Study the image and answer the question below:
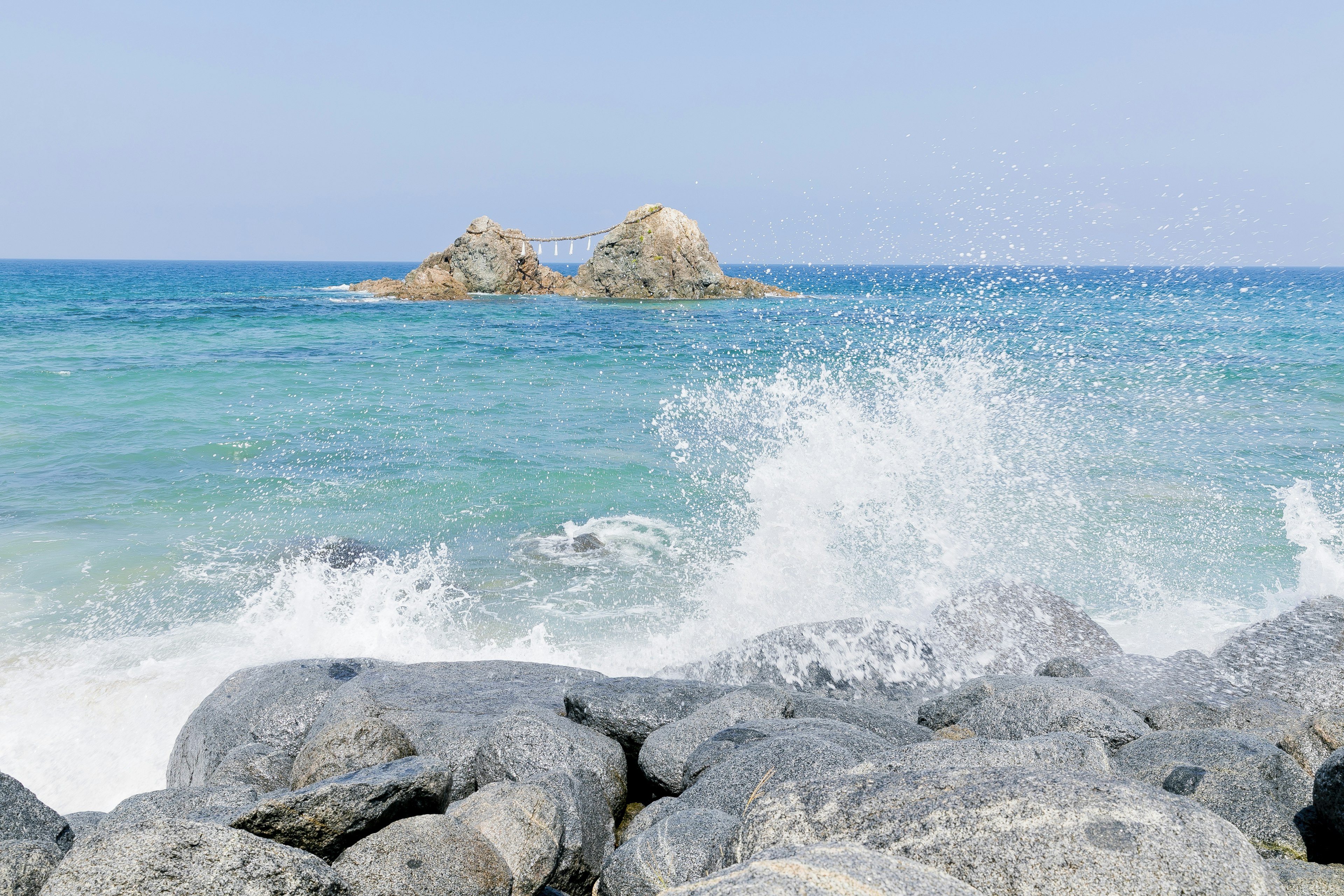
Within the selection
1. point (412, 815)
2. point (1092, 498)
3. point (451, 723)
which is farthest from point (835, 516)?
point (412, 815)

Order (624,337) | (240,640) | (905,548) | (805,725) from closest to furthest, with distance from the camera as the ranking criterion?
(805,725) < (240,640) < (905,548) < (624,337)

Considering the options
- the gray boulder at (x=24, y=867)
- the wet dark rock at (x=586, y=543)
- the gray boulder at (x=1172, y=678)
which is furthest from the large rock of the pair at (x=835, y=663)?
the gray boulder at (x=24, y=867)

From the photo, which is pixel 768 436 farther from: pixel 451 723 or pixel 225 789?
pixel 225 789

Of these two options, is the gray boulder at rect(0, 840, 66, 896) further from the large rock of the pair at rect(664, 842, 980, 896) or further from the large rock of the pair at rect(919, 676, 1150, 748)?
the large rock of the pair at rect(919, 676, 1150, 748)

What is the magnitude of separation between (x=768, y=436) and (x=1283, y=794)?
30.9 feet

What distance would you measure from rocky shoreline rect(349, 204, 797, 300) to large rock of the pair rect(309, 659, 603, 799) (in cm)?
3955

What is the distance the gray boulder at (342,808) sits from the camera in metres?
→ 2.50

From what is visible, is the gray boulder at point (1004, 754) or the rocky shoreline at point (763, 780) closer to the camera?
the rocky shoreline at point (763, 780)

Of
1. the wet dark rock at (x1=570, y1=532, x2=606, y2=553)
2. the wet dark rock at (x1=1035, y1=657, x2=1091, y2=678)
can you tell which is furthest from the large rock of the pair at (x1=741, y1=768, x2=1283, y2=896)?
the wet dark rock at (x1=570, y1=532, x2=606, y2=553)

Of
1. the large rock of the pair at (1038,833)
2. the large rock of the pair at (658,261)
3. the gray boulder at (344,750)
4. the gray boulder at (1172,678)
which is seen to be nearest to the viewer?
the large rock of the pair at (1038,833)

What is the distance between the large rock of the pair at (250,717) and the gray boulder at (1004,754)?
3181 mm

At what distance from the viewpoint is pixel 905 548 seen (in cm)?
826

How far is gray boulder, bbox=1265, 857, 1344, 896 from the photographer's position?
85.9 inches

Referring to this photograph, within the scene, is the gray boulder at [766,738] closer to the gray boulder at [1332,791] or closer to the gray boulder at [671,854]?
the gray boulder at [671,854]
